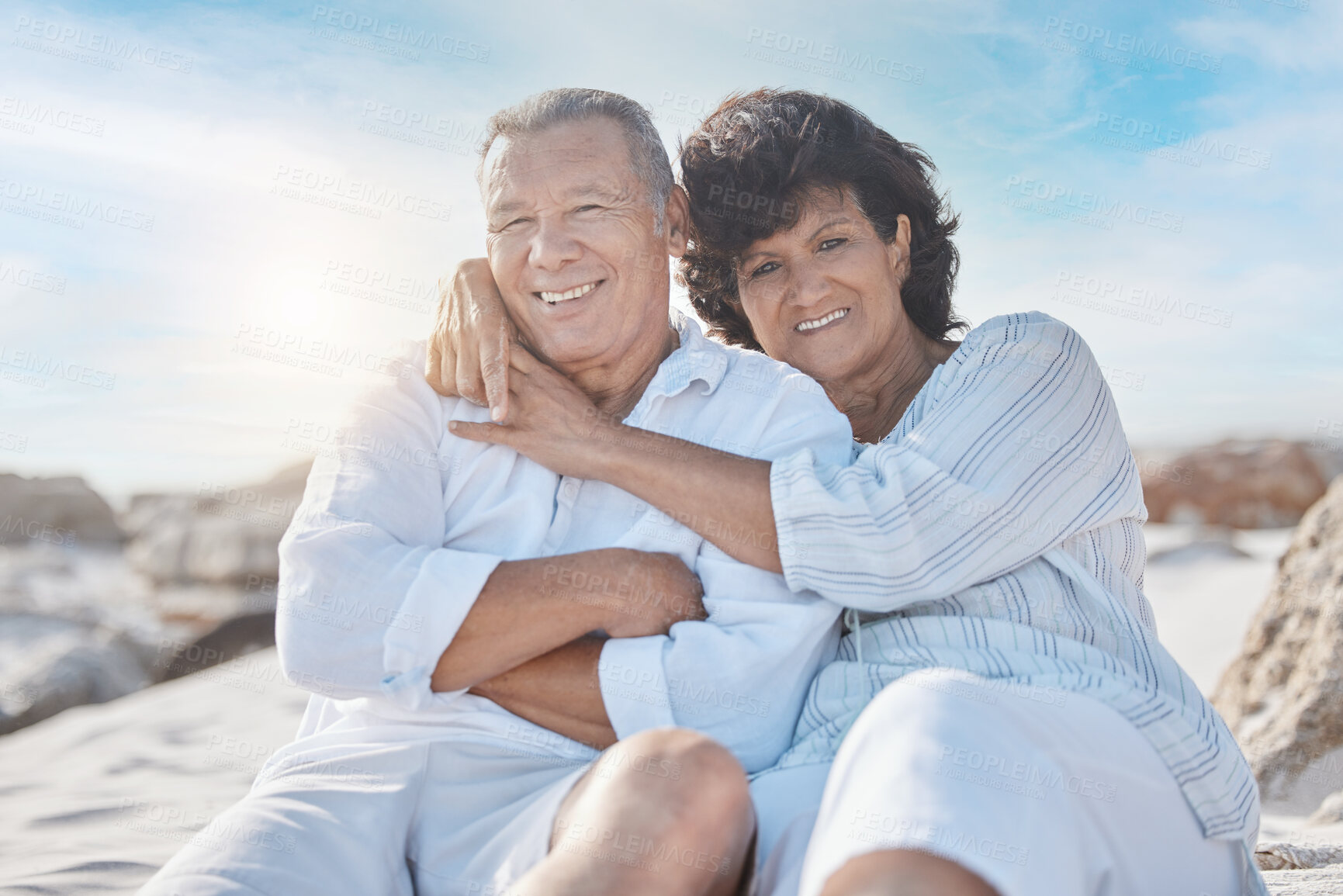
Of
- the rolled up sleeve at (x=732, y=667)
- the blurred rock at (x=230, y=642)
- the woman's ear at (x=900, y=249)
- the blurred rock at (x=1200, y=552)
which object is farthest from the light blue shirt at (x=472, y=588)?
the blurred rock at (x=1200, y=552)

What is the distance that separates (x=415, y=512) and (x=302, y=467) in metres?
7.93

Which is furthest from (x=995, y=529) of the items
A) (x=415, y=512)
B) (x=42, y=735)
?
(x=42, y=735)

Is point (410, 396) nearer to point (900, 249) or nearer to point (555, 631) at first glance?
point (555, 631)

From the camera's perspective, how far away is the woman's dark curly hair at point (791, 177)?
302 cm

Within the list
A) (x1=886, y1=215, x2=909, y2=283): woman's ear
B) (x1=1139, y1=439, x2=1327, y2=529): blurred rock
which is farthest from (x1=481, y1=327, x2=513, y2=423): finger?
(x1=1139, y1=439, x2=1327, y2=529): blurred rock

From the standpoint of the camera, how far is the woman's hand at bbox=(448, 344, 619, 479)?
2279 millimetres

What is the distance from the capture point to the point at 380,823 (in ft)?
6.37

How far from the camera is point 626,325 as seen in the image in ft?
8.30

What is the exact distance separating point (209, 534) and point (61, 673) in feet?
12.0

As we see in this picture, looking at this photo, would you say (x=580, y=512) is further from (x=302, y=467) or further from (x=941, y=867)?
(x=302, y=467)

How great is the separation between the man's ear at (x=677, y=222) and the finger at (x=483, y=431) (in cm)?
70

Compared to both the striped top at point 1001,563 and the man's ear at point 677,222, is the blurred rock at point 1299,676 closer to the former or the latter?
the striped top at point 1001,563

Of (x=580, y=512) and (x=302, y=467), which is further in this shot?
(x=302, y=467)

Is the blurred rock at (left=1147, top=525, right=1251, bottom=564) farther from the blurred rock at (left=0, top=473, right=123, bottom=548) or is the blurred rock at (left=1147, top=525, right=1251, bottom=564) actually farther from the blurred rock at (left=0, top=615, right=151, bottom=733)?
the blurred rock at (left=0, top=473, right=123, bottom=548)
